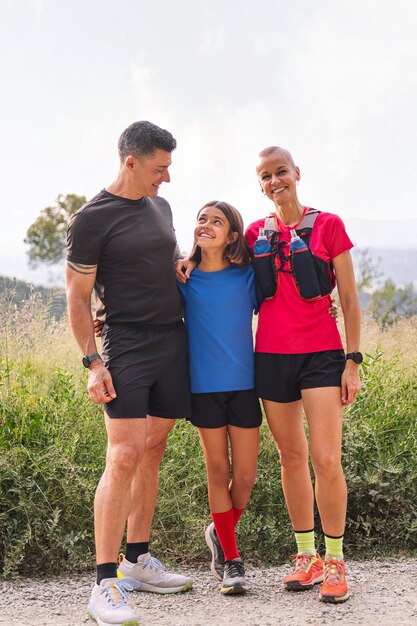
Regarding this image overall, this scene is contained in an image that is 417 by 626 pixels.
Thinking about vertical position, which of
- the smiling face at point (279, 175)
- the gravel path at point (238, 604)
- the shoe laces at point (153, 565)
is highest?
the smiling face at point (279, 175)

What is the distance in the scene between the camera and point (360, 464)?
5.30 metres

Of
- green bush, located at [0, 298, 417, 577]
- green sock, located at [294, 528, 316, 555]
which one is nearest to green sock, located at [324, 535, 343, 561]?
green sock, located at [294, 528, 316, 555]

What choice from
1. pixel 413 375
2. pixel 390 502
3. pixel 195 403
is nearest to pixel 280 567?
pixel 390 502

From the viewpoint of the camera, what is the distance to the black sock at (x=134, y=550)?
3.99m

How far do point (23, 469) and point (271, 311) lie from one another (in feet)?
6.78

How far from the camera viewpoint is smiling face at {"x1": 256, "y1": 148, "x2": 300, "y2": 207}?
151 inches

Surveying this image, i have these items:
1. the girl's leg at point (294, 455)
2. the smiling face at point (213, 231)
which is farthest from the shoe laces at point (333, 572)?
the smiling face at point (213, 231)

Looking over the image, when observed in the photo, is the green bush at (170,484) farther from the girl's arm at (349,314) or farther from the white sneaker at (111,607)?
the girl's arm at (349,314)

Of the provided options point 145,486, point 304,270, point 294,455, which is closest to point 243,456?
point 294,455

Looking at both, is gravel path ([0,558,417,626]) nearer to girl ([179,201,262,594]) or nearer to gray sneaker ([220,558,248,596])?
gray sneaker ([220,558,248,596])

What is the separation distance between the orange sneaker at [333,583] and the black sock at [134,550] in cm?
95

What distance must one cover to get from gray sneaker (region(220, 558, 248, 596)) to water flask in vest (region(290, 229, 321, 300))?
58.0 inches

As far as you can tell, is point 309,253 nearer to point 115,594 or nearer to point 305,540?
point 305,540

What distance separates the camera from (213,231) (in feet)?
Answer: 12.7
